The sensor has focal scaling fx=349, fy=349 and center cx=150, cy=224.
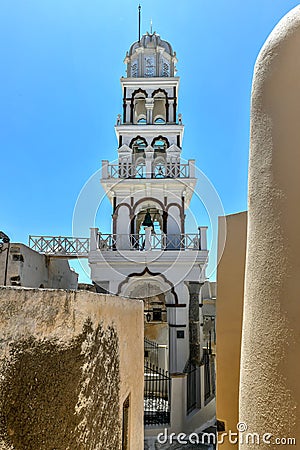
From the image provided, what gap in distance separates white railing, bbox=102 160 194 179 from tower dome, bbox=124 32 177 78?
485 cm

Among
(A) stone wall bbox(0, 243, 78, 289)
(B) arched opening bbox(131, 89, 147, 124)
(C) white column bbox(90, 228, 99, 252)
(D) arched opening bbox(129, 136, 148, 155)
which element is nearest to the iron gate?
(C) white column bbox(90, 228, 99, 252)

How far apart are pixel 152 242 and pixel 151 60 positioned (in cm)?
914

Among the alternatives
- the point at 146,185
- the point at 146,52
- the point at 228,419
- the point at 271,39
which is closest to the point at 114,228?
the point at 146,185

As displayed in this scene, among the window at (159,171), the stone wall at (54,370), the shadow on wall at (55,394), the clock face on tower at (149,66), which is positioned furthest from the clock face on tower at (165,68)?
the shadow on wall at (55,394)

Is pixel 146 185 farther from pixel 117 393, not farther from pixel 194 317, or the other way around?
pixel 117 393

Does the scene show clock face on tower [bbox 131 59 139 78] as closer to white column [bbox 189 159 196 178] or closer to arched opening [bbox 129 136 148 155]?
arched opening [bbox 129 136 148 155]

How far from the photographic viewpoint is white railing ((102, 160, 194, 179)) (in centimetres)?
1417

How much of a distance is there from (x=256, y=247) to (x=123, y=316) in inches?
48.7

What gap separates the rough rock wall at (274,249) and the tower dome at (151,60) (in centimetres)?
1478

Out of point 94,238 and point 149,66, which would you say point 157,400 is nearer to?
point 94,238

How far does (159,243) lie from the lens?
1291 centimetres

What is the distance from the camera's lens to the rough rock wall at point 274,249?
83.0 inches

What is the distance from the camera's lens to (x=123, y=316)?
115 inches

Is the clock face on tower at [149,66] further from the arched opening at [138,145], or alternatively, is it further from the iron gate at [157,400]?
the iron gate at [157,400]
